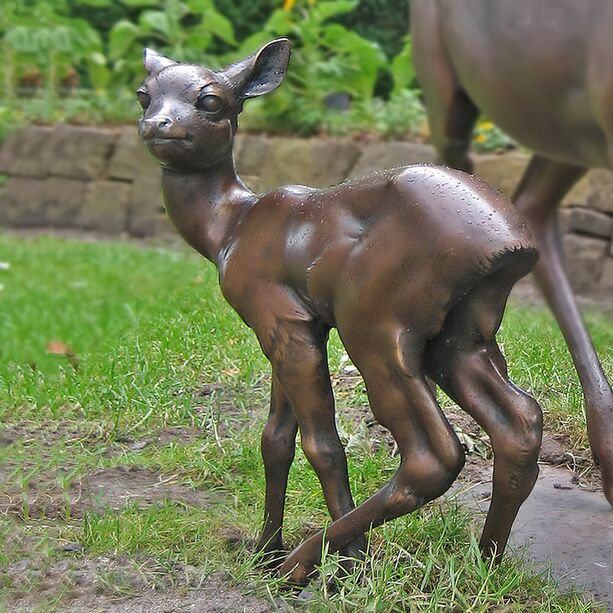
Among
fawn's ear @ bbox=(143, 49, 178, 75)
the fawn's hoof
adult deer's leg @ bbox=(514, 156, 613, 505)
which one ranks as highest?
fawn's ear @ bbox=(143, 49, 178, 75)

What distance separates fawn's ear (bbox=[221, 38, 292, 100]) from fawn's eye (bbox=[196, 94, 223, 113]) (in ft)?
0.19

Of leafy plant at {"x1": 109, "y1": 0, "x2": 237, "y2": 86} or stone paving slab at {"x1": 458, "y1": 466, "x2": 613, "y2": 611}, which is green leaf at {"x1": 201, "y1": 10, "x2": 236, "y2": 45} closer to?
leafy plant at {"x1": 109, "y1": 0, "x2": 237, "y2": 86}

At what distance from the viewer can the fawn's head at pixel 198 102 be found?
1677 mm

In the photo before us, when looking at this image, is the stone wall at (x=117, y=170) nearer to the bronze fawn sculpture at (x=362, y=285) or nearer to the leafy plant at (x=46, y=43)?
the leafy plant at (x=46, y=43)

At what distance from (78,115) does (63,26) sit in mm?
723

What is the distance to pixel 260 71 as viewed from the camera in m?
1.79

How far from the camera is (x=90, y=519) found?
2.03 meters

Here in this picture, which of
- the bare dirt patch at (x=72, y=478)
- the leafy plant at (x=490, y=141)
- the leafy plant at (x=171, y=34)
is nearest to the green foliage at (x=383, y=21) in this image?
the leafy plant at (x=171, y=34)

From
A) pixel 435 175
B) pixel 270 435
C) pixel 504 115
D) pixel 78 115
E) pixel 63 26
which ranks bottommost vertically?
pixel 78 115

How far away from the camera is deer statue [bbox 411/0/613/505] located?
227 centimetres

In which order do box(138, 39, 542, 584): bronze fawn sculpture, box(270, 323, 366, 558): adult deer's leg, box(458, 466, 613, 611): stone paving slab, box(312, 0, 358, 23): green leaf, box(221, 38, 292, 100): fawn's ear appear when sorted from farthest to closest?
1. box(312, 0, 358, 23): green leaf
2. box(458, 466, 613, 611): stone paving slab
3. box(221, 38, 292, 100): fawn's ear
4. box(270, 323, 366, 558): adult deer's leg
5. box(138, 39, 542, 584): bronze fawn sculpture

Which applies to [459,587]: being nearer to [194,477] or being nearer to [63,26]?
[194,477]

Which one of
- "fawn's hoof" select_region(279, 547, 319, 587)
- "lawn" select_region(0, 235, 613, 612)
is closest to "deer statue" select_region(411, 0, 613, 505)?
"lawn" select_region(0, 235, 613, 612)

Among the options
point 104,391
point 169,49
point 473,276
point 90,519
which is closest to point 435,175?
point 473,276
